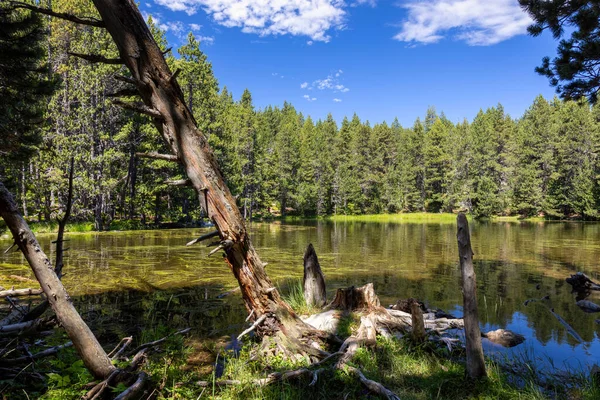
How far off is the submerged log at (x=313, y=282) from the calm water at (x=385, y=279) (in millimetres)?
1739

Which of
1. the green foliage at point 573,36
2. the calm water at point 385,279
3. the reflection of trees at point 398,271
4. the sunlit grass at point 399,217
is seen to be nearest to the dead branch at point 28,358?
the calm water at point 385,279

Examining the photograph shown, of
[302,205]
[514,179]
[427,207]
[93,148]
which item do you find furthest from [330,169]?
[93,148]

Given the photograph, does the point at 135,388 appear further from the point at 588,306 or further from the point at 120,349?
the point at 588,306

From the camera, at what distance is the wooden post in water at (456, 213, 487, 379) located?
4.57m

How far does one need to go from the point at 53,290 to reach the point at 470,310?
4.76 metres

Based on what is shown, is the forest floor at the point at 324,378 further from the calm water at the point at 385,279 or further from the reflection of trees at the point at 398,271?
the reflection of trees at the point at 398,271

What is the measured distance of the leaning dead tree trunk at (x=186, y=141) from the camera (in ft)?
12.8

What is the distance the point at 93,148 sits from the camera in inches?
1166

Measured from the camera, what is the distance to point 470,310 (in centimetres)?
466

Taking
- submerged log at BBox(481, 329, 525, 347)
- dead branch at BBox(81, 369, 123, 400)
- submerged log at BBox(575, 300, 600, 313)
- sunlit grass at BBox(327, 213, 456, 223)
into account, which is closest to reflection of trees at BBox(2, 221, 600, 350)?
submerged log at BBox(575, 300, 600, 313)

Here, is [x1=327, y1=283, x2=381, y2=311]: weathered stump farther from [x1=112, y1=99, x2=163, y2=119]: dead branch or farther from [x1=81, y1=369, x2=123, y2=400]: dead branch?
[x1=112, y1=99, x2=163, y2=119]: dead branch

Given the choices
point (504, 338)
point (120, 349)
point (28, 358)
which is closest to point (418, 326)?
point (504, 338)

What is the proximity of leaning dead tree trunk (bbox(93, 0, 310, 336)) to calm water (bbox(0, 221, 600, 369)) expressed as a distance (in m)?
2.81

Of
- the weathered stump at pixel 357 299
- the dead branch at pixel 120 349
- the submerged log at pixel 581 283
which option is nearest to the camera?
the dead branch at pixel 120 349
